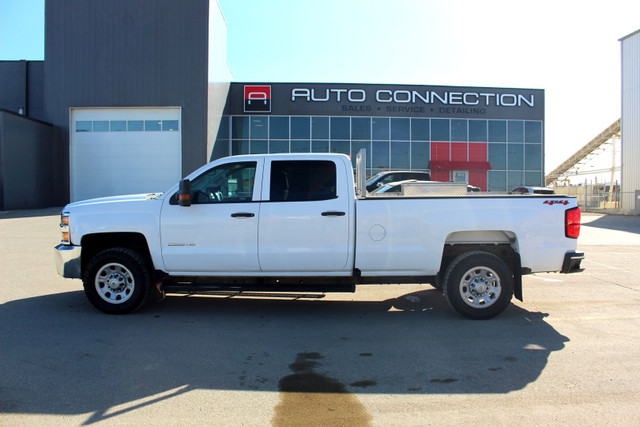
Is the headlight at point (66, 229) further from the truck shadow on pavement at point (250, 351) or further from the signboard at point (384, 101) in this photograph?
the signboard at point (384, 101)

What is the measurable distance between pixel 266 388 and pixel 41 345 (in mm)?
2666

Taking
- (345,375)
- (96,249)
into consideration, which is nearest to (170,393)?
(345,375)

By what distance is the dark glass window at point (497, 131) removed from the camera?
30.7m

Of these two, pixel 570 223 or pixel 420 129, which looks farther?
pixel 420 129

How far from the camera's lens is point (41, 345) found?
4738 mm

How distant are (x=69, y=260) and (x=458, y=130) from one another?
2838 cm

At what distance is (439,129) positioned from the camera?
99.2ft

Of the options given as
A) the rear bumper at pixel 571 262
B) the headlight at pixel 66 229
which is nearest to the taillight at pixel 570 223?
the rear bumper at pixel 571 262

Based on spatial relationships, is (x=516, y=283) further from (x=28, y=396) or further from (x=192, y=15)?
(x=192, y=15)

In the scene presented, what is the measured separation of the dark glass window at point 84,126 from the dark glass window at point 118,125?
1.50m

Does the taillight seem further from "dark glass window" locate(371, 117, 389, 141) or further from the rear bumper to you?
"dark glass window" locate(371, 117, 389, 141)

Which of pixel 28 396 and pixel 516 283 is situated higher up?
pixel 516 283

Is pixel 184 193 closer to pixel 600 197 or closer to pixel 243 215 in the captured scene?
pixel 243 215

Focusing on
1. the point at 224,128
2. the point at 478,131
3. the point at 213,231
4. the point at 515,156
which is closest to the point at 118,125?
the point at 224,128
